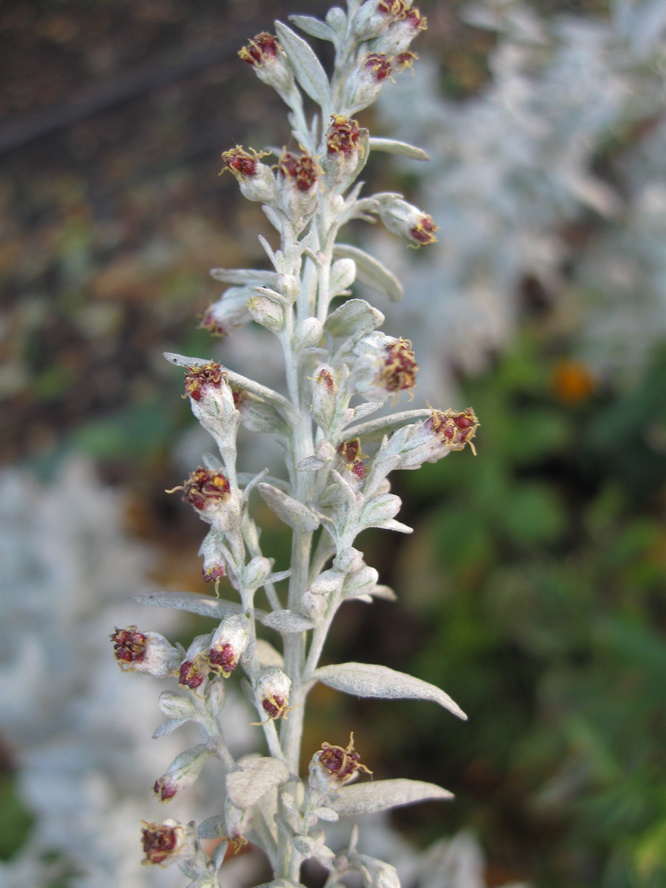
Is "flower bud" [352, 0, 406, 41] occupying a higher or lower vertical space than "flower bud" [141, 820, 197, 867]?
higher

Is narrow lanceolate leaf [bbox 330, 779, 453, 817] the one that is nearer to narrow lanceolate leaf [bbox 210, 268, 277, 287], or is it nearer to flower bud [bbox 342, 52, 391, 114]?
narrow lanceolate leaf [bbox 210, 268, 277, 287]

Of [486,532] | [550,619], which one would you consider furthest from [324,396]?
[486,532]

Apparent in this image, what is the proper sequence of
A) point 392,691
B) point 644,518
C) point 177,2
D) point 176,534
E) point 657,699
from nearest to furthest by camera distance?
point 392,691 < point 657,699 < point 644,518 < point 176,534 < point 177,2

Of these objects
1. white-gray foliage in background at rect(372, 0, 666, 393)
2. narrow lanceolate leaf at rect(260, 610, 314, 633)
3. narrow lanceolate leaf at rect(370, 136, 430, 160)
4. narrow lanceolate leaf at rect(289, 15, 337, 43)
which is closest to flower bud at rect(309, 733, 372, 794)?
narrow lanceolate leaf at rect(260, 610, 314, 633)

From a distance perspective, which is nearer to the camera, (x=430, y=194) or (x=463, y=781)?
(x=463, y=781)

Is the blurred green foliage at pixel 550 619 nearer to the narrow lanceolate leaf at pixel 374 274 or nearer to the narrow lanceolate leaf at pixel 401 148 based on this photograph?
the narrow lanceolate leaf at pixel 374 274

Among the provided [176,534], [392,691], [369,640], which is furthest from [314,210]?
[176,534]

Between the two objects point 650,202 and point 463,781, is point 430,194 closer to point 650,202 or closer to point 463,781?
point 650,202
